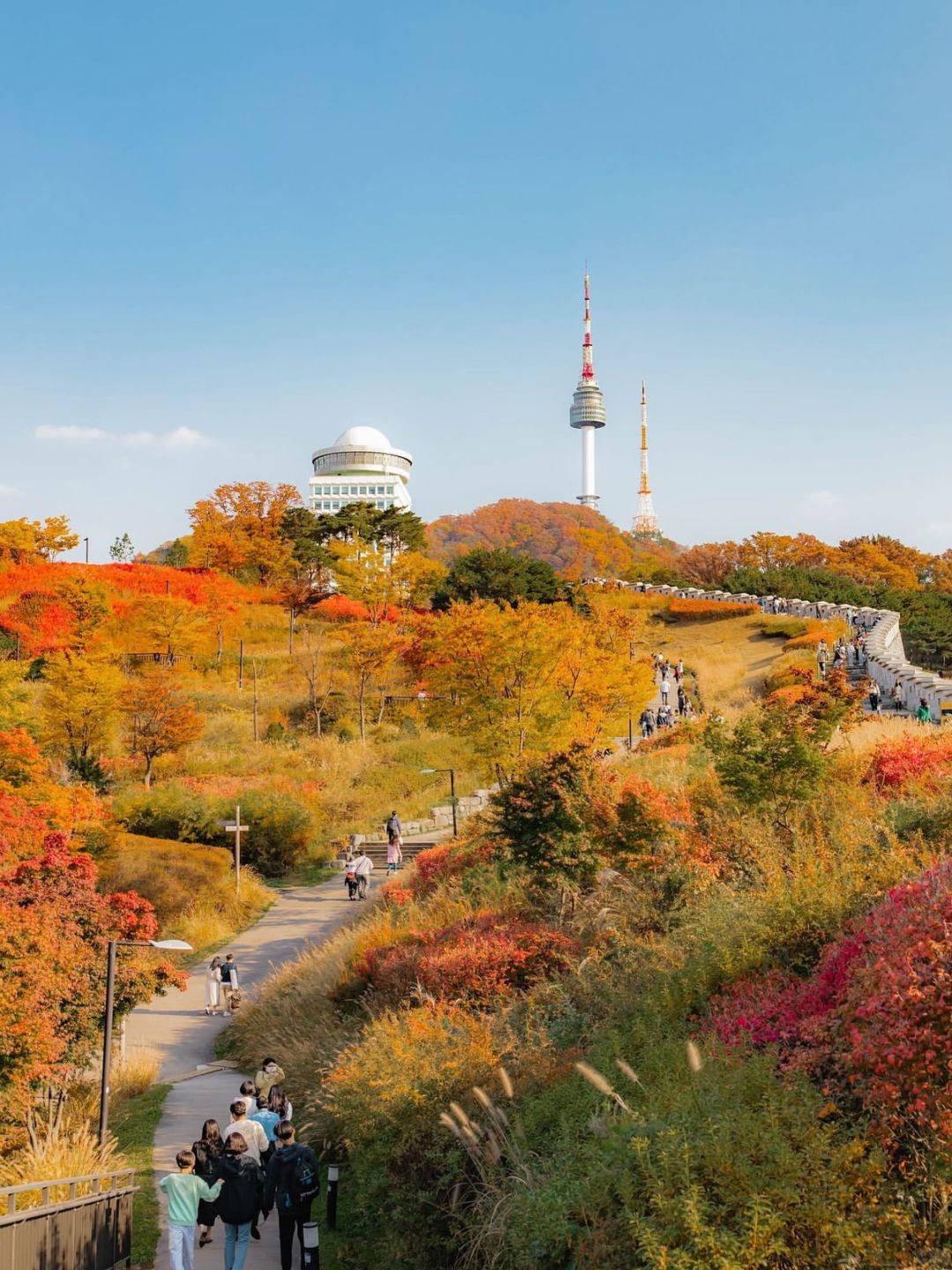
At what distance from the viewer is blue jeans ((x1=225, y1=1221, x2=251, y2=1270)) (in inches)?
362

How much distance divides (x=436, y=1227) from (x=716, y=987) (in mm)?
3263

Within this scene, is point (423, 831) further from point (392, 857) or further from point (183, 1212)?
point (183, 1212)

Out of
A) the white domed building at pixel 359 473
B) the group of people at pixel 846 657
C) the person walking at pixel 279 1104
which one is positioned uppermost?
the white domed building at pixel 359 473

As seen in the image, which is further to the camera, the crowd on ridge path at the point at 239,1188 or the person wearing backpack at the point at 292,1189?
the person wearing backpack at the point at 292,1189

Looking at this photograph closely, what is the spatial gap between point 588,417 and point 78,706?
144m

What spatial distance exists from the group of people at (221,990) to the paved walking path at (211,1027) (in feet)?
0.85

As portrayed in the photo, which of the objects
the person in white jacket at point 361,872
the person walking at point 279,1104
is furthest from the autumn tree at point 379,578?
the person walking at point 279,1104

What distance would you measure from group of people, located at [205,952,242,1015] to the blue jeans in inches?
400

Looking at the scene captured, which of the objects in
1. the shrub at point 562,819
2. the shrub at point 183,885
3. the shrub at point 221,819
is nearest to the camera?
the shrub at point 562,819

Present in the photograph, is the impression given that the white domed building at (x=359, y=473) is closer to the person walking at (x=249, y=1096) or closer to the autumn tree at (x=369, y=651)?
the autumn tree at (x=369, y=651)

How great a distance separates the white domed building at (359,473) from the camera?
387 feet

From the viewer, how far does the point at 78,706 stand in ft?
117

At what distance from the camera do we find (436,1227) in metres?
8.68

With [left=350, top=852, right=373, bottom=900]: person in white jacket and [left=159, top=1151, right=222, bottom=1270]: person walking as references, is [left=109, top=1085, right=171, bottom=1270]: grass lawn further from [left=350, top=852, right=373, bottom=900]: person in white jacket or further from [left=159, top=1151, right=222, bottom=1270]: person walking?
[left=350, top=852, right=373, bottom=900]: person in white jacket
